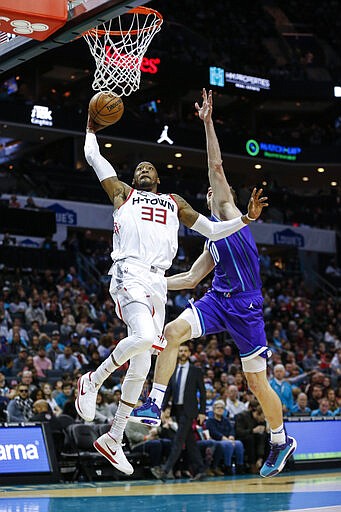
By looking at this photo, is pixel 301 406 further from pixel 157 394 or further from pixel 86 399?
pixel 86 399

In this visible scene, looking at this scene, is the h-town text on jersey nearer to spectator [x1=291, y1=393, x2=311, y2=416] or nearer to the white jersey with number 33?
the white jersey with number 33

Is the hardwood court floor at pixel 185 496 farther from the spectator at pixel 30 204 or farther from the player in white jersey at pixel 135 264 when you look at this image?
the spectator at pixel 30 204

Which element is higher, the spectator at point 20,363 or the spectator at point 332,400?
the spectator at point 20,363

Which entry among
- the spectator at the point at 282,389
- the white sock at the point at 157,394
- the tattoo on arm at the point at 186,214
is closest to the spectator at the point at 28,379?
the spectator at the point at 282,389

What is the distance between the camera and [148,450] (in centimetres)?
1520

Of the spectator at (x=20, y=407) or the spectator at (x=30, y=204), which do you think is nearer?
the spectator at (x=20, y=407)

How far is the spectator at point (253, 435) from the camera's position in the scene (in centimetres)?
1633

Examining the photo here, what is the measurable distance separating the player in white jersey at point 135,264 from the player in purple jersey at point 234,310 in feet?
1.42

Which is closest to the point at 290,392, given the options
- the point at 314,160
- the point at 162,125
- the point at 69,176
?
the point at 69,176

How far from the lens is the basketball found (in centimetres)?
806

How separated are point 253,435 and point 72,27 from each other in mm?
10027

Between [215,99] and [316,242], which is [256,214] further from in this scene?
[215,99]

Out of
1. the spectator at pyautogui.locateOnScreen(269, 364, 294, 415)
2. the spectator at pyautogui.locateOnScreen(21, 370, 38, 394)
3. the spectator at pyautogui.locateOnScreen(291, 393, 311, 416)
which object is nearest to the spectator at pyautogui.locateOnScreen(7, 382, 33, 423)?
the spectator at pyautogui.locateOnScreen(21, 370, 38, 394)

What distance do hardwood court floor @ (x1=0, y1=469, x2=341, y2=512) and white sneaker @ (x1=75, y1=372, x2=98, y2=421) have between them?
2.14 meters
